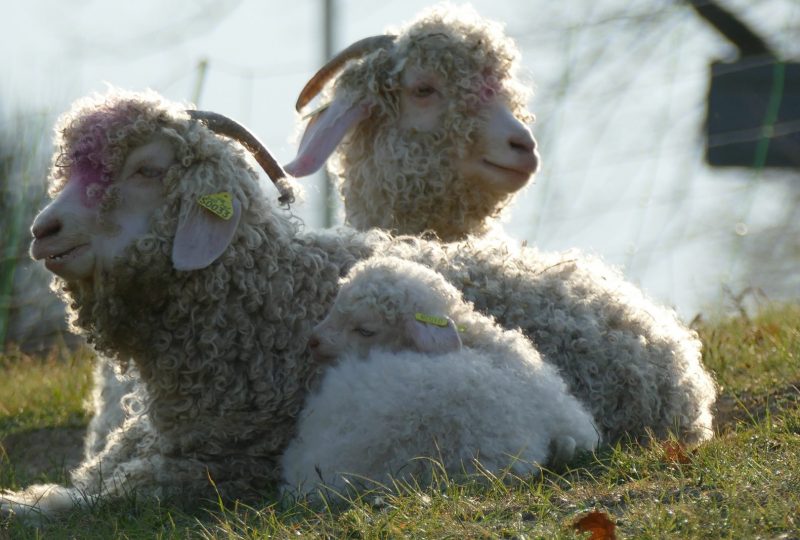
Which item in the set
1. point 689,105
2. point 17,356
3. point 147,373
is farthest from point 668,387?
point 689,105

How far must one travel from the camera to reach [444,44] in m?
6.15

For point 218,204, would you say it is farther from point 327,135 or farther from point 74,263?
point 327,135

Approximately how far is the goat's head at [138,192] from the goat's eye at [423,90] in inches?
60.8

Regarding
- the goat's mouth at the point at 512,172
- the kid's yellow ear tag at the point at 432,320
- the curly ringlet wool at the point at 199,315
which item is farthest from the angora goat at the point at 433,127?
the kid's yellow ear tag at the point at 432,320

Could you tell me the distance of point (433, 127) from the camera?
6.18 meters

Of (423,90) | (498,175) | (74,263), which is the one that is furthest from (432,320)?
(423,90)

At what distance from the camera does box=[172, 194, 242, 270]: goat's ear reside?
4637 millimetres

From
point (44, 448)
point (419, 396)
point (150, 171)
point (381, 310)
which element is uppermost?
point (150, 171)

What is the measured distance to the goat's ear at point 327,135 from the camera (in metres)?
6.22

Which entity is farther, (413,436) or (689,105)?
(689,105)

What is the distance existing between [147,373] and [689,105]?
5.93m

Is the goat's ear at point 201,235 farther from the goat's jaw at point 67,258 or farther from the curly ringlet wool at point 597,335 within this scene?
the curly ringlet wool at point 597,335

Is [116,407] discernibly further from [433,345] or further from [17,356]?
[17,356]

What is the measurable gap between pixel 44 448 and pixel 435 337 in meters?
2.51
